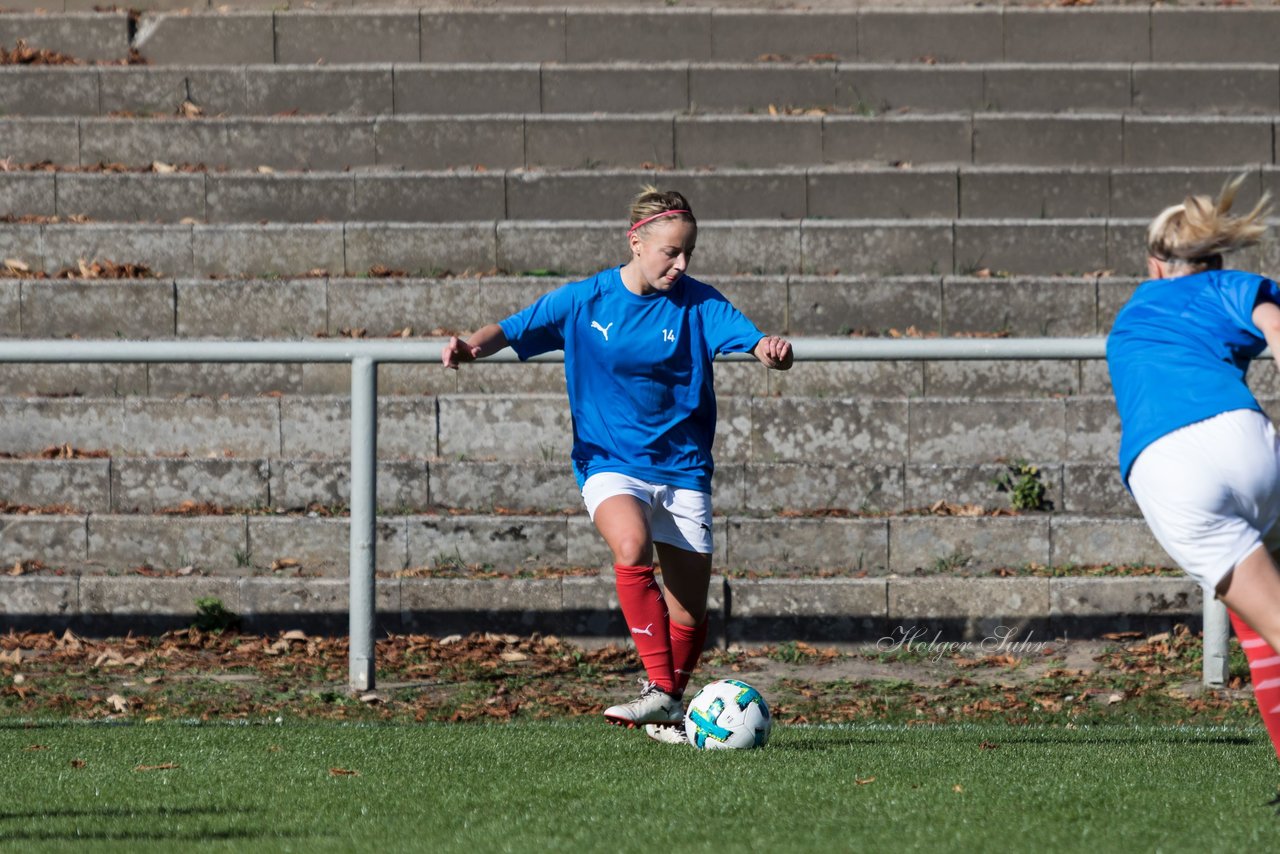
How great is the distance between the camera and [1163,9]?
13.3m

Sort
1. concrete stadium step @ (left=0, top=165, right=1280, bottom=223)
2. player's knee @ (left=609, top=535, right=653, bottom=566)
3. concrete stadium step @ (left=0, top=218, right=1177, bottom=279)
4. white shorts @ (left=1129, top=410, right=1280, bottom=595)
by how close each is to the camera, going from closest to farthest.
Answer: white shorts @ (left=1129, top=410, right=1280, bottom=595)
player's knee @ (left=609, top=535, right=653, bottom=566)
concrete stadium step @ (left=0, top=218, right=1177, bottom=279)
concrete stadium step @ (left=0, top=165, right=1280, bottom=223)

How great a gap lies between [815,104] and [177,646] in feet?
23.0

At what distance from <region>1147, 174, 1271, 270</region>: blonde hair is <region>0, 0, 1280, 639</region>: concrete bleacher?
4099mm

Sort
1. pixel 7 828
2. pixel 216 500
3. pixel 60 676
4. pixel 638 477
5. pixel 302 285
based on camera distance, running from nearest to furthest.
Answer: pixel 7 828
pixel 638 477
pixel 60 676
pixel 216 500
pixel 302 285

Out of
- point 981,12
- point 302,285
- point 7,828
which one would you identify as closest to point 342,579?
point 302,285

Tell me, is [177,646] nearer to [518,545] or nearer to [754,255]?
[518,545]

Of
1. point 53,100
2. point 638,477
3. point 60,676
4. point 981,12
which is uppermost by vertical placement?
point 981,12

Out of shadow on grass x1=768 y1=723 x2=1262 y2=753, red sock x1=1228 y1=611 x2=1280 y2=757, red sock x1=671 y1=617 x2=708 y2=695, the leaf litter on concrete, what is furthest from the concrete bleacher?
red sock x1=1228 y1=611 x2=1280 y2=757

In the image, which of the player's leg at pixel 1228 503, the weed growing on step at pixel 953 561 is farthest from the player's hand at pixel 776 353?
the weed growing on step at pixel 953 561

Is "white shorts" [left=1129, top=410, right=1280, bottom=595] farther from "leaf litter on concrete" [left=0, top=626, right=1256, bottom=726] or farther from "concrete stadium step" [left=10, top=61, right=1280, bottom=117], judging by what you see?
"concrete stadium step" [left=10, top=61, right=1280, bottom=117]

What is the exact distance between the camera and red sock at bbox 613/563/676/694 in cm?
592

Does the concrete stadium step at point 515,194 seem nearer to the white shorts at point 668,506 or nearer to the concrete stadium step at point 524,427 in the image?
the concrete stadium step at point 524,427

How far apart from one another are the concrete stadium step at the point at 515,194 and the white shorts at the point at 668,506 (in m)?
6.11

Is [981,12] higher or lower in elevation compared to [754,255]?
higher
